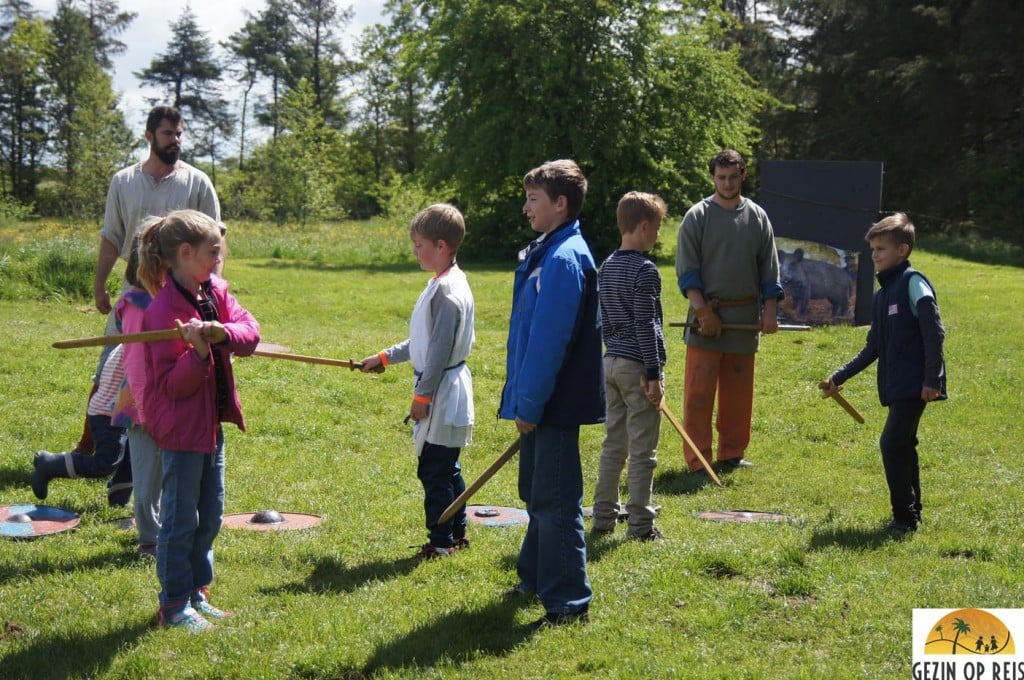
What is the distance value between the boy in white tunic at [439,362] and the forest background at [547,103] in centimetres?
2254

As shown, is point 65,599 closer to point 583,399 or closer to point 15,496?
point 15,496

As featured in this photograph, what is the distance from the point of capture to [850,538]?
6113 millimetres

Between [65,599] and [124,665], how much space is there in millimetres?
992

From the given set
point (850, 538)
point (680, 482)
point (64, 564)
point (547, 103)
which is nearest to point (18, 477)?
point (64, 564)

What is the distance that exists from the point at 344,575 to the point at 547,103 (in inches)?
938

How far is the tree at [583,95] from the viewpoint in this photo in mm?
28016

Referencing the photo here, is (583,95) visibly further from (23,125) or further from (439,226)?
(23,125)

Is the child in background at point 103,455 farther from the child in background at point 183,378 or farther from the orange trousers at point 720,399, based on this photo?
the orange trousers at point 720,399

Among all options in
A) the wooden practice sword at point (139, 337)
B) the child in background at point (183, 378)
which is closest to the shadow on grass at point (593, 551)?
the child in background at point (183, 378)

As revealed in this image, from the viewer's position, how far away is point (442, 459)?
5844 mm

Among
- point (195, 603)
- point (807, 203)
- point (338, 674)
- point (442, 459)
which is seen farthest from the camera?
point (807, 203)

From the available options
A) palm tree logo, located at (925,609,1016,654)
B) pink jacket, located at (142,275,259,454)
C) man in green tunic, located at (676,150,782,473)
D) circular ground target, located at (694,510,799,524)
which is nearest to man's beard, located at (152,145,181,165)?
pink jacket, located at (142,275,259,454)

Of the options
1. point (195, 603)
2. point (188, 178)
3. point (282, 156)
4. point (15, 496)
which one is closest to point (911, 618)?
point (195, 603)

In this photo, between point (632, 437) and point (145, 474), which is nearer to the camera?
point (145, 474)
